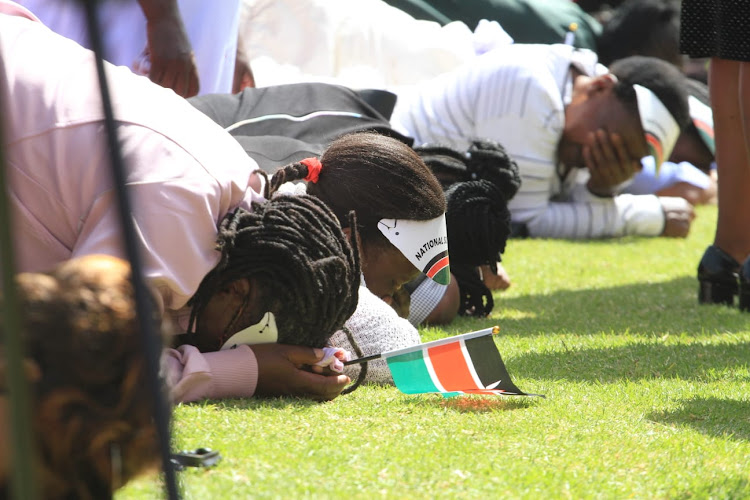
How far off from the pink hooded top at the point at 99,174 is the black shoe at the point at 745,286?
8.21 feet

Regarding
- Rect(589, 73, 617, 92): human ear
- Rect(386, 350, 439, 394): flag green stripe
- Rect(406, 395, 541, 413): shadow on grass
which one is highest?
Rect(589, 73, 617, 92): human ear

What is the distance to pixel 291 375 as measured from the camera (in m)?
2.45

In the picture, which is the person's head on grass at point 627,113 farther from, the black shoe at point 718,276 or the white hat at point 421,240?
the white hat at point 421,240

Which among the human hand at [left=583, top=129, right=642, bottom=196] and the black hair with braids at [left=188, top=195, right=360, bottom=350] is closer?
the black hair with braids at [left=188, top=195, right=360, bottom=350]

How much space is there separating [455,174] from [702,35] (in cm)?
122

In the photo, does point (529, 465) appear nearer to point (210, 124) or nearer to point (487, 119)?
point (210, 124)

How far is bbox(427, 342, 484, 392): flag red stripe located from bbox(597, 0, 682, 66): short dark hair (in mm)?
6564

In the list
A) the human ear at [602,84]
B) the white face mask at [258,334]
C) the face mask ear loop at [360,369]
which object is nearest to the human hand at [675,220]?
the human ear at [602,84]

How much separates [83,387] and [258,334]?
3.42 feet

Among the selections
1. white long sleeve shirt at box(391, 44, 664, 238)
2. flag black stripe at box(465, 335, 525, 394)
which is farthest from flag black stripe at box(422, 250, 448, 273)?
white long sleeve shirt at box(391, 44, 664, 238)

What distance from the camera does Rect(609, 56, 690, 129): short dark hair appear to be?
561cm

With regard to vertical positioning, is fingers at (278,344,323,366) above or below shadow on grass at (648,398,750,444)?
above

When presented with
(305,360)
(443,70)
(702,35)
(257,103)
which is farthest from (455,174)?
(443,70)

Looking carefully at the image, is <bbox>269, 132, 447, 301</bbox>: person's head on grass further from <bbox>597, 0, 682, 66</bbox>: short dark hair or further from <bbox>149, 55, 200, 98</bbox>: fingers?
<bbox>597, 0, 682, 66</bbox>: short dark hair
